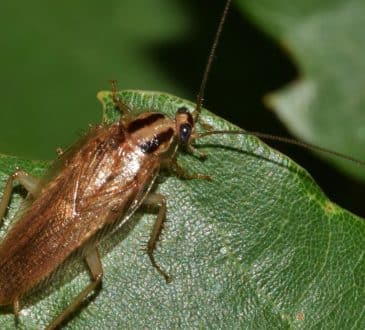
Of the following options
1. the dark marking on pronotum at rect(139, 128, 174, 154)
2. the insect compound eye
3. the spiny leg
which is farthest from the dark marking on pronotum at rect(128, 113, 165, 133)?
the spiny leg

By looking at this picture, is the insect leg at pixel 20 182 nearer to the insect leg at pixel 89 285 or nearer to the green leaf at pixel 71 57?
the insect leg at pixel 89 285

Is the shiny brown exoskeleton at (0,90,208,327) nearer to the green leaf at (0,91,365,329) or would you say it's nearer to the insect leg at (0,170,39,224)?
the insect leg at (0,170,39,224)

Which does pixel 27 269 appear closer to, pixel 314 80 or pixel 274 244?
pixel 274 244

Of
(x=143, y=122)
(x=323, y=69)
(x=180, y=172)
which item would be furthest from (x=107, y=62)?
(x=180, y=172)

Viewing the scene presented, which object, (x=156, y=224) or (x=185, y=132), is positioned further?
(x=185, y=132)

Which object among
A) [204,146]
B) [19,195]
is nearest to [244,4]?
[204,146]

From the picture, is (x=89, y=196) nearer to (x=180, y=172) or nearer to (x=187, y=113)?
(x=180, y=172)
